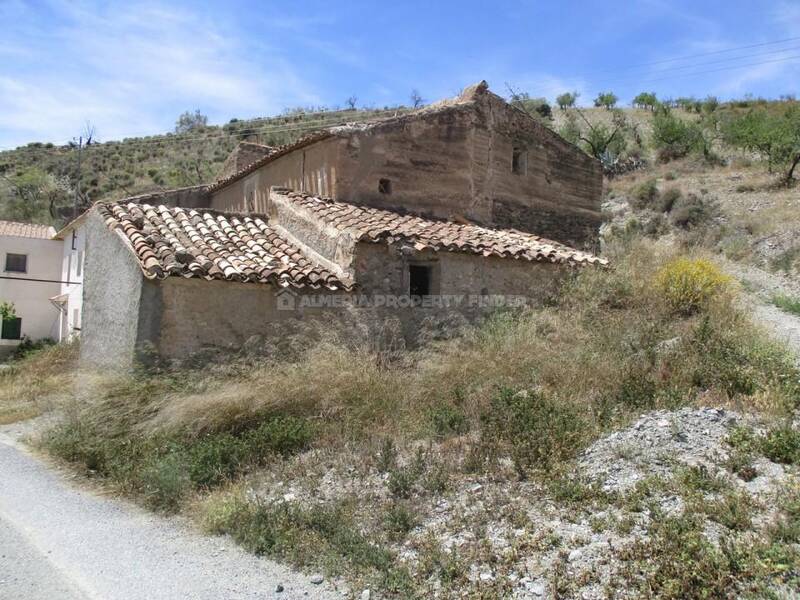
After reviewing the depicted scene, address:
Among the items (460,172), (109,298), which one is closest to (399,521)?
(109,298)

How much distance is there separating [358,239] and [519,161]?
647 cm

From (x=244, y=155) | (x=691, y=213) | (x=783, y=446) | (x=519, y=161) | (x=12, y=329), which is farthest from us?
(x=691, y=213)

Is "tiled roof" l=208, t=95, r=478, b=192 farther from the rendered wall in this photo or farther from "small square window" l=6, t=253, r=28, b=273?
"small square window" l=6, t=253, r=28, b=273

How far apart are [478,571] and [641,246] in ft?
38.1

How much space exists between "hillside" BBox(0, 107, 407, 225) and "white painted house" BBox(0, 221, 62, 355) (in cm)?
1333

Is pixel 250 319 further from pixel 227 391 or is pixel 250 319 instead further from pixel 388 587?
pixel 388 587

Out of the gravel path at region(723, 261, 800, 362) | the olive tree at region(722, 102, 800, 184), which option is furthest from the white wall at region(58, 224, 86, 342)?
the olive tree at region(722, 102, 800, 184)

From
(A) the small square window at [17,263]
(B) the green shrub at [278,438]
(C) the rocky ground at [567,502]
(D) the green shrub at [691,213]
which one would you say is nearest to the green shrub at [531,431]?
(C) the rocky ground at [567,502]

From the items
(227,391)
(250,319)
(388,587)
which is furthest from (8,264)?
(388,587)

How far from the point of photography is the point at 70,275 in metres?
22.5

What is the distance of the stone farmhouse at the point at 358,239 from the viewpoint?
9.16 metres

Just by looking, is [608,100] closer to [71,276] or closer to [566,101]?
[566,101]

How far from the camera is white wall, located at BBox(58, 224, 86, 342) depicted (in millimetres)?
20625

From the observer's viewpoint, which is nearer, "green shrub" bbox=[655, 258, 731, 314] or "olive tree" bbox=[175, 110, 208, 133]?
"green shrub" bbox=[655, 258, 731, 314]
